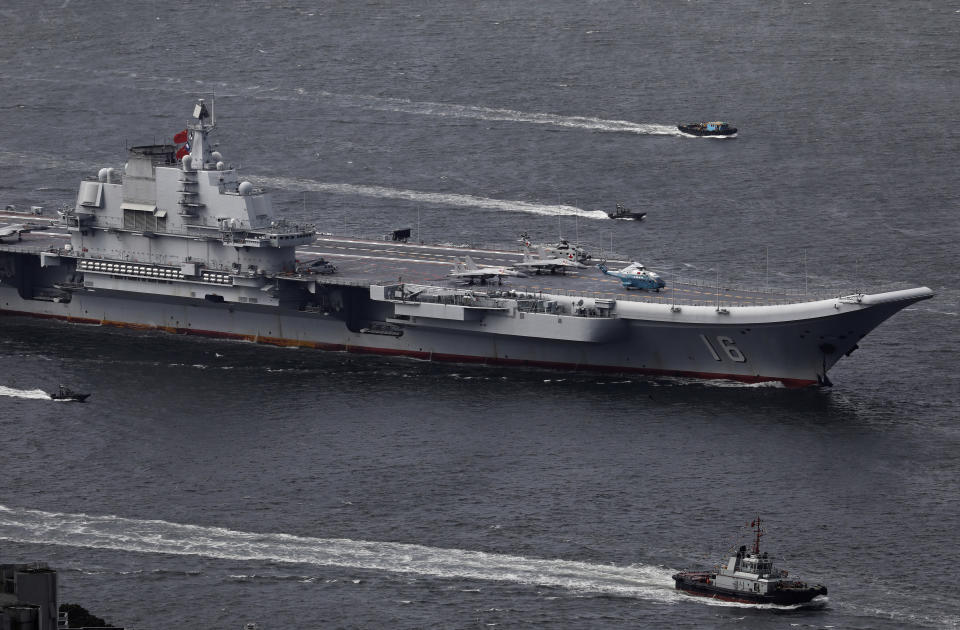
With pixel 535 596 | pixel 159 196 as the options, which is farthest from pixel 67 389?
pixel 535 596

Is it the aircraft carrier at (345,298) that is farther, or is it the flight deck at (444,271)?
the flight deck at (444,271)

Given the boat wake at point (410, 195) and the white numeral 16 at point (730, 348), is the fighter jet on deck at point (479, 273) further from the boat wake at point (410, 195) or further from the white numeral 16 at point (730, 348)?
the boat wake at point (410, 195)

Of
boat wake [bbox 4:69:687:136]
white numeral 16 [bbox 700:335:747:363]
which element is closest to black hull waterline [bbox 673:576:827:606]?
white numeral 16 [bbox 700:335:747:363]

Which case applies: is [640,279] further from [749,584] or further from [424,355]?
[749,584]

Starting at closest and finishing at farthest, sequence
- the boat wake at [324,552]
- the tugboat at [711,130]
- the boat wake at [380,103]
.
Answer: the boat wake at [324,552]
the tugboat at [711,130]
the boat wake at [380,103]

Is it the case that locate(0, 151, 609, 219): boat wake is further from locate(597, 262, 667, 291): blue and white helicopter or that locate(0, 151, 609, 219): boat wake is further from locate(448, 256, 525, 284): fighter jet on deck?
locate(597, 262, 667, 291): blue and white helicopter

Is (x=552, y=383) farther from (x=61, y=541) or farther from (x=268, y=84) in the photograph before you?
(x=268, y=84)

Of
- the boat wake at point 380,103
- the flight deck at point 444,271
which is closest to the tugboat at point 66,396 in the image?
the flight deck at point 444,271

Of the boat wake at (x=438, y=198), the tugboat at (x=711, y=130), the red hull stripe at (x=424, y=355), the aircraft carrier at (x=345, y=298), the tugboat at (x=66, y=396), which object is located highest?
the tugboat at (x=711, y=130)
